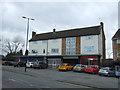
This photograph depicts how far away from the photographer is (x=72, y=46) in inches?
1582

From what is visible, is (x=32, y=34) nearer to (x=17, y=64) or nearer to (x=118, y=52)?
(x=17, y=64)

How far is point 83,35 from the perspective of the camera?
3862cm

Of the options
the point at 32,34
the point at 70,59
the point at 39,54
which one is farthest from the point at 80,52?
the point at 32,34

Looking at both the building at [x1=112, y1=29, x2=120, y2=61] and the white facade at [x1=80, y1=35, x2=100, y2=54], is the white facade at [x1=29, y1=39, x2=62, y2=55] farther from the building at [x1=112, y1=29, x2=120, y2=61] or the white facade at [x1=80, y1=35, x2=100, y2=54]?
the building at [x1=112, y1=29, x2=120, y2=61]

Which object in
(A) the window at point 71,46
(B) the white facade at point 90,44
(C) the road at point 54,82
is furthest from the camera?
(A) the window at point 71,46

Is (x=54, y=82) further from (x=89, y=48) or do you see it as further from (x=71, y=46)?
(x=71, y=46)

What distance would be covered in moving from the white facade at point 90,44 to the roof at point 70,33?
981 mm

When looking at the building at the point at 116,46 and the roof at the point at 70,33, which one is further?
the roof at the point at 70,33

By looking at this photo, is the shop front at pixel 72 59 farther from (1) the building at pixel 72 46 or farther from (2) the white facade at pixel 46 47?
(2) the white facade at pixel 46 47

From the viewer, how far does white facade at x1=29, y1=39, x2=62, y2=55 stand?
140 ft

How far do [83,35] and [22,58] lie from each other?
876 inches

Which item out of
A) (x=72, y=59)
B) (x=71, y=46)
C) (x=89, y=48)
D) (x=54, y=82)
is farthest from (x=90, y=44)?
(x=54, y=82)

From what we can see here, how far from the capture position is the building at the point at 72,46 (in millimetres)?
36375

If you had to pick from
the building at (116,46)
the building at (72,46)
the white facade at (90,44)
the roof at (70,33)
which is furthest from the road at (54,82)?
the roof at (70,33)
